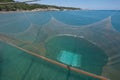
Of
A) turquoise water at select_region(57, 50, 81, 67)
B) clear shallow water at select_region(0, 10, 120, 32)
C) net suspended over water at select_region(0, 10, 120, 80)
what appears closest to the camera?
net suspended over water at select_region(0, 10, 120, 80)

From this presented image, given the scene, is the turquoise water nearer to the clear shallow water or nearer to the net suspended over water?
the net suspended over water

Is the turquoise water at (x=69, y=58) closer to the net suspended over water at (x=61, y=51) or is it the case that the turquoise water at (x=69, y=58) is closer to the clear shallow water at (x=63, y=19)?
the net suspended over water at (x=61, y=51)

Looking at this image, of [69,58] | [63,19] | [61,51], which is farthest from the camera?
[63,19]

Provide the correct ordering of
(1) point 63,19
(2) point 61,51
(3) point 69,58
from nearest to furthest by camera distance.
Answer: (3) point 69,58 < (2) point 61,51 < (1) point 63,19

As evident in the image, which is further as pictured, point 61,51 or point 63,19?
point 63,19

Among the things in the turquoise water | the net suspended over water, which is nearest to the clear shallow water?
the net suspended over water

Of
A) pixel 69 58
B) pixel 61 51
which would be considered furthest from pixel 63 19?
pixel 69 58

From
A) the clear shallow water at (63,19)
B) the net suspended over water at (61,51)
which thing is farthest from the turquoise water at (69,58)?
the clear shallow water at (63,19)

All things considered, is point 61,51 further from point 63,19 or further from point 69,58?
point 63,19

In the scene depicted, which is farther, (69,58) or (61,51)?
(61,51)
